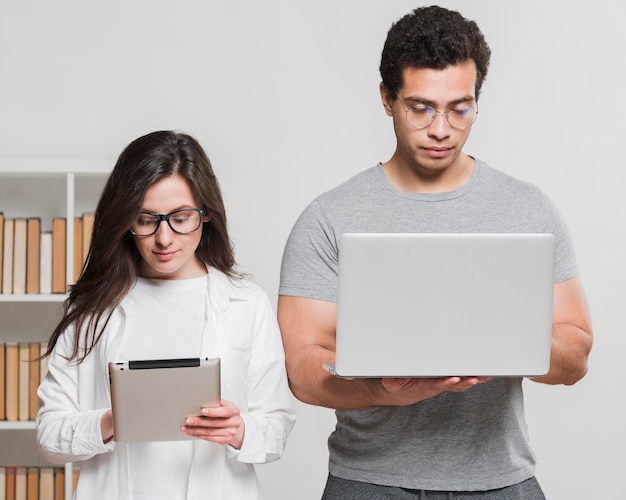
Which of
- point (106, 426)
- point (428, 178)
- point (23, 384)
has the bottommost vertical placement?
point (23, 384)

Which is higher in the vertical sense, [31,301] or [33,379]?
[31,301]

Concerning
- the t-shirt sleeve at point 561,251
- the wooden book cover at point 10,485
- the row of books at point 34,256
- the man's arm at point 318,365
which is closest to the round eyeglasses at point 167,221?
the man's arm at point 318,365

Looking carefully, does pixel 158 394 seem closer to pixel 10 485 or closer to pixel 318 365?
pixel 318 365

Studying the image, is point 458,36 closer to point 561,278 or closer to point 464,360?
point 561,278

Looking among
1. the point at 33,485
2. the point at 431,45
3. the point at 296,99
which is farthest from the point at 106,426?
the point at 296,99

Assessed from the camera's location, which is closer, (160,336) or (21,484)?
(160,336)

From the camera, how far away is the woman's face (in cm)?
201

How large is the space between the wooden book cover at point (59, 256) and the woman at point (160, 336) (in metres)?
1.35

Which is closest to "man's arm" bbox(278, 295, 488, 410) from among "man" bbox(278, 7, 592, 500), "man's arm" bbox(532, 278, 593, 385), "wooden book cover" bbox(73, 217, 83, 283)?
"man" bbox(278, 7, 592, 500)

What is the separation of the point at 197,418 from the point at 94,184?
6.45 ft

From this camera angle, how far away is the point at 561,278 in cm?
189

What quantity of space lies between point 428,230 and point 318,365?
33cm

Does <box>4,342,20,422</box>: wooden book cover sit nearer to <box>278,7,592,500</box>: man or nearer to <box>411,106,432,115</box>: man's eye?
<box>278,7,592,500</box>: man

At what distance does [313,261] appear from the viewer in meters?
1.90
